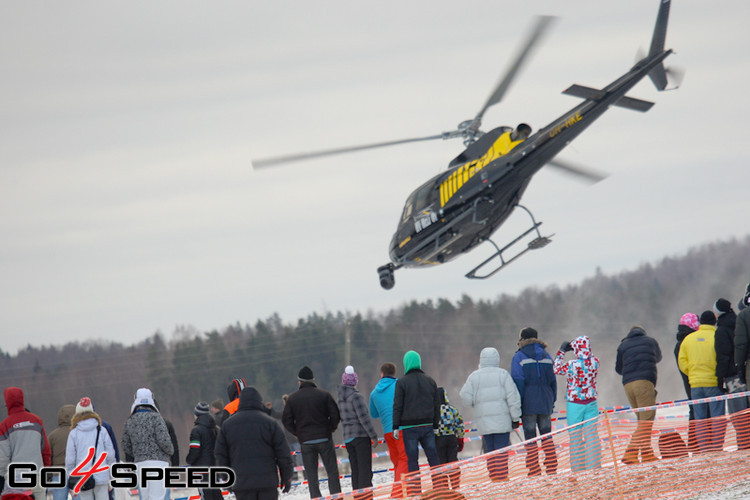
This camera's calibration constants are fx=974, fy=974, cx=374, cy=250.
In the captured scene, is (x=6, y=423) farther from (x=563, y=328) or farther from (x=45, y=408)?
(x=563, y=328)

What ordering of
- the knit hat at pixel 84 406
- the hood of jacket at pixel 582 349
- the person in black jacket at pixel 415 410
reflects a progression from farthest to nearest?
the hood of jacket at pixel 582 349 < the person in black jacket at pixel 415 410 < the knit hat at pixel 84 406

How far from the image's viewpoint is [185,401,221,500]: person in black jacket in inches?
436

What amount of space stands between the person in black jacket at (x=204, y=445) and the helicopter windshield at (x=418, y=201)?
24.3 ft

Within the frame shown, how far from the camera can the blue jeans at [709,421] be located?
36.1 feet

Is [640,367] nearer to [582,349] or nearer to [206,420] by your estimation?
[582,349]

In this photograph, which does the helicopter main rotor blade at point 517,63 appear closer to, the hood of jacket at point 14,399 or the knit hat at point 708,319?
the knit hat at point 708,319

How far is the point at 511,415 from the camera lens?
35.8 ft

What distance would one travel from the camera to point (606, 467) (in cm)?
1033

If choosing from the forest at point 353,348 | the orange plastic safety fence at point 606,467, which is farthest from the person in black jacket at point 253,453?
the forest at point 353,348

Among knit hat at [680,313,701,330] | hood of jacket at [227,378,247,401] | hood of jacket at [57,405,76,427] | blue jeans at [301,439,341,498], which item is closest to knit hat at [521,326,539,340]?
knit hat at [680,313,701,330]

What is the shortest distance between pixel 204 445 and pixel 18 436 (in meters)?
2.06

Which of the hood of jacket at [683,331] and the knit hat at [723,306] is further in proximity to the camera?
the hood of jacket at [683,331]

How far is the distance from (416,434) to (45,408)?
32.4 meters

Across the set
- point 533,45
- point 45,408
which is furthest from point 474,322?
point 533,45
